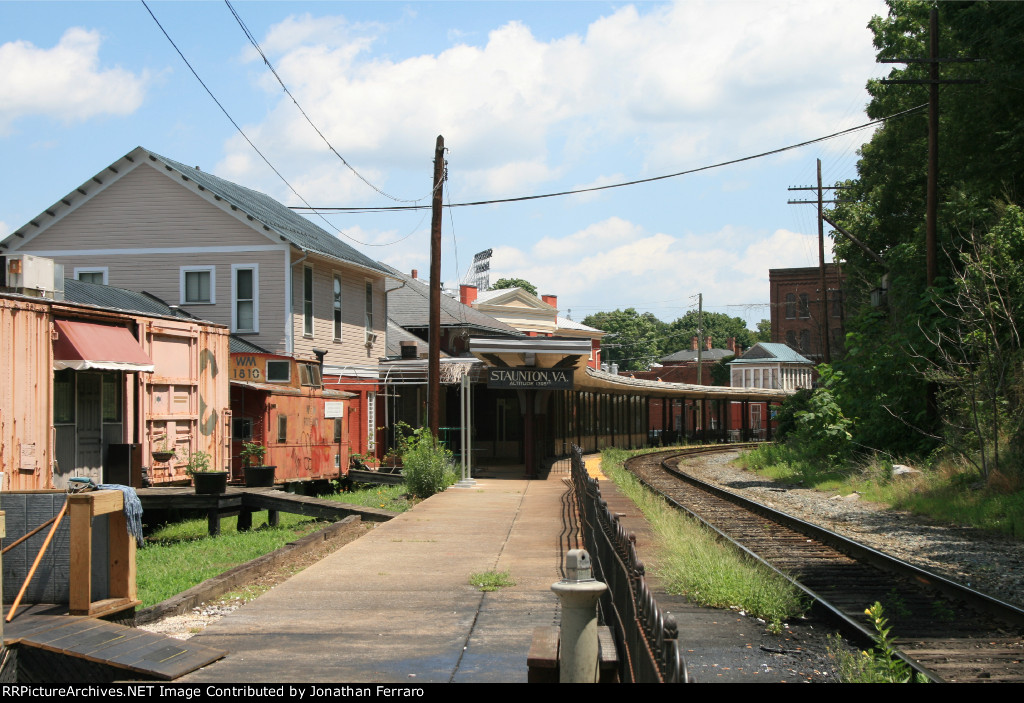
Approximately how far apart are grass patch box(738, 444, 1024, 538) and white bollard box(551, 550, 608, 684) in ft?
39.2

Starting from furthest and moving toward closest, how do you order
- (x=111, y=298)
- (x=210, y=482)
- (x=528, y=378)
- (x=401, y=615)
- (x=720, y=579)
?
(x=528, y=378), (x=111, y=298), (x=210, y=482), (x=720, y=579), (x=401, y=615)

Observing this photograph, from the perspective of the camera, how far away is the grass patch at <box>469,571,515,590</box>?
9569mm

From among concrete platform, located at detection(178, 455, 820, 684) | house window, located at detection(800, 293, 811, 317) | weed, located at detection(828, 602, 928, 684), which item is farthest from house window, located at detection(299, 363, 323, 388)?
house window, located at detection(800, 293, 811, 317)

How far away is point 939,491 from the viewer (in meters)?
18.4

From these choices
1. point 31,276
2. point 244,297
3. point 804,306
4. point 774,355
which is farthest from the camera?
point 804,306

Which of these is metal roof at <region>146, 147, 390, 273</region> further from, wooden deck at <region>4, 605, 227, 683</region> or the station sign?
wooden deck at <region>4, 605, 227, 683</region>

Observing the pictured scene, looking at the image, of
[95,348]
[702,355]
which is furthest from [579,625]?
[702,355]

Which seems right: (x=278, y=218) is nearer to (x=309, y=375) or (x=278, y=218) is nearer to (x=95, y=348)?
(x=309, y=375)

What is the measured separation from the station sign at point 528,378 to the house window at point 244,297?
6945 mm

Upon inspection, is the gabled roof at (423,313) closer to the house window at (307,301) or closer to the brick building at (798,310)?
the house window at (307,301)

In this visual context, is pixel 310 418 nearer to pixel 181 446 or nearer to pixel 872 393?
pixel 181 446

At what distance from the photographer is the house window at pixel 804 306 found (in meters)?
88.7

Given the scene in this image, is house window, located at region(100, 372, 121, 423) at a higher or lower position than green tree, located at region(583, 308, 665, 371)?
lower

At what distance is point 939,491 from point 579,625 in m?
15.8
